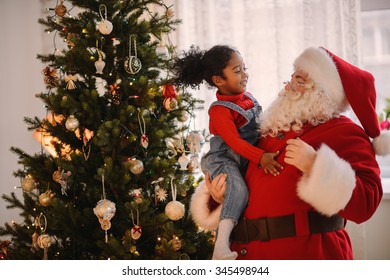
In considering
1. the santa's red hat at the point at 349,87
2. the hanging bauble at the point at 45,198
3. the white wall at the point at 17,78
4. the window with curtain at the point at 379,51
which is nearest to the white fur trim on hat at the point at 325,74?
the santa's red hat at the point at 349,87

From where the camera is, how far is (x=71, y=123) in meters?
2.21

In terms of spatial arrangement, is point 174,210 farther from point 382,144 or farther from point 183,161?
point 382,144

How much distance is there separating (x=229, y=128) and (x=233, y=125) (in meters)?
0.02

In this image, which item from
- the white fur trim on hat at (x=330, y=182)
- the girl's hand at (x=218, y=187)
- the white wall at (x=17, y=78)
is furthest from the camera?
the white wall at (x=17, y=78)

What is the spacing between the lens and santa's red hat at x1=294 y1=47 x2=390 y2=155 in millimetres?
1661

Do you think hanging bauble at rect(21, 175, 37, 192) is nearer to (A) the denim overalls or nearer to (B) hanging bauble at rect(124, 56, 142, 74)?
(B) hanging bauble at rect(124, 56, 142, 74)

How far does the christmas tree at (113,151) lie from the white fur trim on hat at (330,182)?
29.8 inches

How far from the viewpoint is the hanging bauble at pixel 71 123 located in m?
2.21

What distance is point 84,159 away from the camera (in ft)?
7.51

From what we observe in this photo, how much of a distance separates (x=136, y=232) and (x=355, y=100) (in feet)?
3.46

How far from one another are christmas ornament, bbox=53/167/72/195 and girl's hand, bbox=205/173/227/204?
0.68 metres

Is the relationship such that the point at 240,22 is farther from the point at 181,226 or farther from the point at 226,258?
the point at 226,258

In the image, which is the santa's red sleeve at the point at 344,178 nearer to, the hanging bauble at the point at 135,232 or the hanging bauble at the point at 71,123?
the hanging bauble at the point at 135,232
